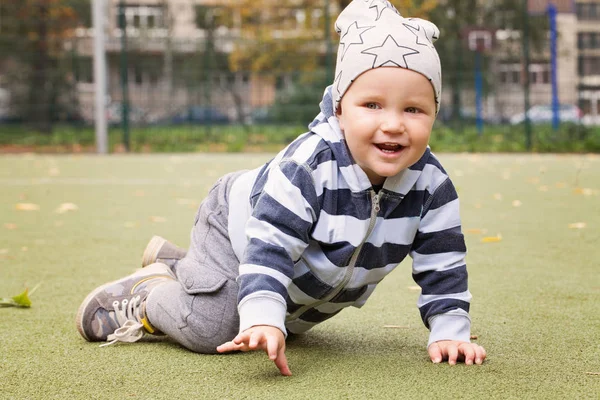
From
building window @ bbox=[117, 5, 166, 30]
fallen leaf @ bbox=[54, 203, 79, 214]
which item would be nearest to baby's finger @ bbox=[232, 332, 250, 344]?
fallen leaf @ bbox=[54, 203, 79, 214]

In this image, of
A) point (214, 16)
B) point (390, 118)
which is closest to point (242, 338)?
point (390, 118)

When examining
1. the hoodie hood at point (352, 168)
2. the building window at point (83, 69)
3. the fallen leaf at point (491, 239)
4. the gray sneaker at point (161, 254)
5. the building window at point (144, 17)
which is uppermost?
the building window at point (144, 17)

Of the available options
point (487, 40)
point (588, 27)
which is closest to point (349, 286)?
point (487, 40)

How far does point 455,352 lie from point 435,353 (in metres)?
0.05

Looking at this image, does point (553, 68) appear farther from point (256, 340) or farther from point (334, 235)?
point (256, 340)

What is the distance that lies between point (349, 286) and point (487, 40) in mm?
11646

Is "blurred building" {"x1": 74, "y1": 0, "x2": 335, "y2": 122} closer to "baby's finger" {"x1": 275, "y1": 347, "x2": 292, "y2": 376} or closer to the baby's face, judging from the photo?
the baby's face

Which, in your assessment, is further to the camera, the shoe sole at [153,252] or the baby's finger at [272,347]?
the shoe sole at [153,252]

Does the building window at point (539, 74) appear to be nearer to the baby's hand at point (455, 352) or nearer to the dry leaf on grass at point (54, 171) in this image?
the dry leaf on grass at point (54, 171)

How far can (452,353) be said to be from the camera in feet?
6.17

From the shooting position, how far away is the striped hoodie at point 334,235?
178cm

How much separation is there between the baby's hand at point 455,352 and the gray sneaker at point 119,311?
2.34 feet

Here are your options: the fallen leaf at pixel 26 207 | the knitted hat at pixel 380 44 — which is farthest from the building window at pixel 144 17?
the knitted hat at pixel 380 44

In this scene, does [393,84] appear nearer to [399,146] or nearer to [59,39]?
[399,146]
